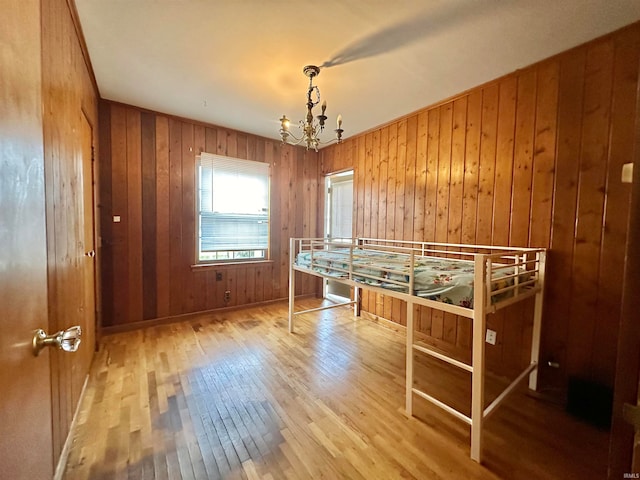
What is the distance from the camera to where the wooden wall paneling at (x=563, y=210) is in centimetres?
185

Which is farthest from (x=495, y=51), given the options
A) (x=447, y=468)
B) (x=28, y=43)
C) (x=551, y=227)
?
(x=447, y=468)

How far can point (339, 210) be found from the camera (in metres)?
4.32

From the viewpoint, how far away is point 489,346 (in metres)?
2.29

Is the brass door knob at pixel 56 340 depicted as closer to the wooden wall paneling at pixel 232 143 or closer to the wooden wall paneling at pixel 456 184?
the wooden wall paneling at pixel 456 184

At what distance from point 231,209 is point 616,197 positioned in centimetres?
363

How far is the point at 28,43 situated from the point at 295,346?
8.47ft

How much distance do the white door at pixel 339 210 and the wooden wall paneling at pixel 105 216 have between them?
2704 millimetres

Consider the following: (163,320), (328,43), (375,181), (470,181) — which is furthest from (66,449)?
(375,181)

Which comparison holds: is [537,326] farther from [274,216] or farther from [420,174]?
[274,216]

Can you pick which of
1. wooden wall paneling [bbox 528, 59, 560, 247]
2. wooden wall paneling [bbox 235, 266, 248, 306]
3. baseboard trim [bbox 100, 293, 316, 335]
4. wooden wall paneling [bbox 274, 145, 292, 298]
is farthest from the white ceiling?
A: baseboard trim [bbox 100, 293, 316, 335]

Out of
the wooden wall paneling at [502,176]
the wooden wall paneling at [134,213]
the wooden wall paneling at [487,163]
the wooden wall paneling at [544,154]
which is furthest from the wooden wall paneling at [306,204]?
the wooden wall paneling at [544,154]

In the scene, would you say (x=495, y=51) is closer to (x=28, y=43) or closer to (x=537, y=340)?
(x=537, y=340)

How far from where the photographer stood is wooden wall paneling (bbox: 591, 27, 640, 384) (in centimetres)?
164

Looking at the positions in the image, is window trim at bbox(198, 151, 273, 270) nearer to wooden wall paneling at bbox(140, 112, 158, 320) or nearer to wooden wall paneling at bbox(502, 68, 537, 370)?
wooden wall paneling at bbox(140, 112, 158, 320)
